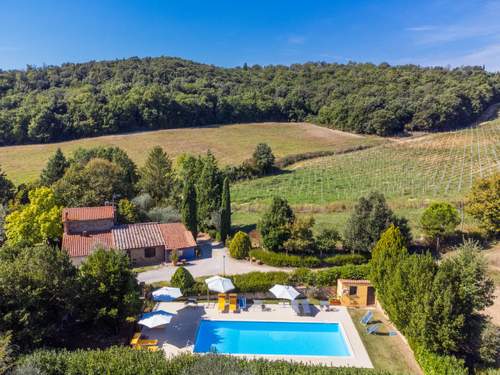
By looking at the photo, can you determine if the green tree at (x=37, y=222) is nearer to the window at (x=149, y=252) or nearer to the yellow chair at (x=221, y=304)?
the window at (x=149, y=252)

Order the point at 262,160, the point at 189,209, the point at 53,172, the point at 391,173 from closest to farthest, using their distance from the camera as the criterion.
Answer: the point at 189,209 < the point at 53,172 < the point at 391,173 < the point at 262,160

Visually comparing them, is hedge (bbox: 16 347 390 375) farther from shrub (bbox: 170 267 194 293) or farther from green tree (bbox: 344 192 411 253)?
green tree (bbox: 344 192 411 253)

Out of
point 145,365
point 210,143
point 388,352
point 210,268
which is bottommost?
point 388,352

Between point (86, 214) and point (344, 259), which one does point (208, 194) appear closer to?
point (86, 214)

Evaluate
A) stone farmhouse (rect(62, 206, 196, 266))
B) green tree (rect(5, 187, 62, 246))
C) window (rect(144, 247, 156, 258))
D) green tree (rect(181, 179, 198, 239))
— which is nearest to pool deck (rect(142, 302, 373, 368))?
stone farmhouse (rect(62, 206, 196, 266))

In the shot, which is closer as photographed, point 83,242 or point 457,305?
point 457,305

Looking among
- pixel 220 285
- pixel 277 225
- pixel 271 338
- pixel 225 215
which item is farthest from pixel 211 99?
pixel 271 338

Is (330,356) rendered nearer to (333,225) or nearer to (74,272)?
(74,272)
